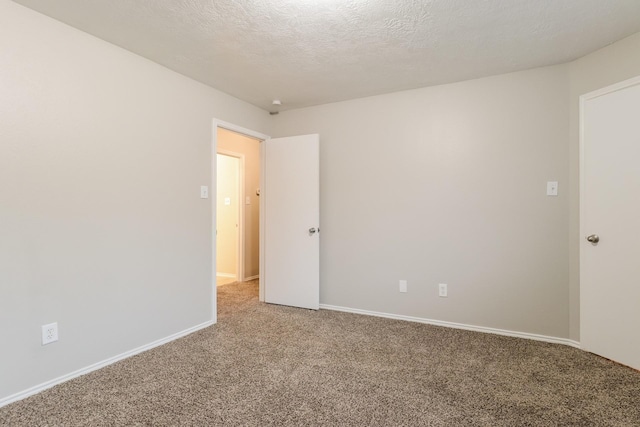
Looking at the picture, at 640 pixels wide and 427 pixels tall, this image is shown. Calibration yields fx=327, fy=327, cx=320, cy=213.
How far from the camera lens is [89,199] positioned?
2.27 meters

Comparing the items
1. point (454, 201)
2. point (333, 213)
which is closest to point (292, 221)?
point (333, 213)

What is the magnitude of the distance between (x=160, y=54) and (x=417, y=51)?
2.00 meters

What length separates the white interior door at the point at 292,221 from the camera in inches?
145

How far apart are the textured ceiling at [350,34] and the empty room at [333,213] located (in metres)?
0.02

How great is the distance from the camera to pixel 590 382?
212 cm

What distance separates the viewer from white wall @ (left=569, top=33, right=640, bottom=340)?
2.39 meters

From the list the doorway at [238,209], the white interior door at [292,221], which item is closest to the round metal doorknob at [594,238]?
the white interior door at [292,221]

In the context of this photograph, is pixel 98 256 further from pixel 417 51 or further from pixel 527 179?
pixel 527 179

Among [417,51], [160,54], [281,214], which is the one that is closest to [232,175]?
[281,214]

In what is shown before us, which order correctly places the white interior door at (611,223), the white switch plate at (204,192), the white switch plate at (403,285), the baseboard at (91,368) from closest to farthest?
the baseboard at (91,368) → the white interior door at (611,223) → the white switch plate at (204,192) → the white switch plate at (403,285)

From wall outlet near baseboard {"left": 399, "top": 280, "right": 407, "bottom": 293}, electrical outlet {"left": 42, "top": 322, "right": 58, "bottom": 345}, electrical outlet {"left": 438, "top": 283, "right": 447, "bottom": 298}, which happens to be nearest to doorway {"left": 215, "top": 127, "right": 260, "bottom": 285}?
wall outlet near baseboard {"left": 399, "top": 280, "right": 407, "bottom": 293}

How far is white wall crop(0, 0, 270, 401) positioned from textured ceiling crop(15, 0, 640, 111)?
0.78 feet

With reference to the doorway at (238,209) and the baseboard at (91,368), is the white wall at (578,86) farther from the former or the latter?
the doorway at (238,209)

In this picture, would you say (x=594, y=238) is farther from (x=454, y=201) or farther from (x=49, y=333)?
(x=49, y=333)
